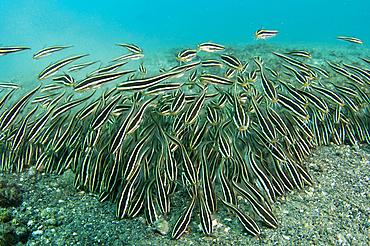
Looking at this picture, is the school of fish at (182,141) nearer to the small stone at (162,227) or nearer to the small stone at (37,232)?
the small stone at (162,227)

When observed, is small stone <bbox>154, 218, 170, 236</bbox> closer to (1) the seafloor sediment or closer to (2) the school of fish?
(1) the seafloor sediment

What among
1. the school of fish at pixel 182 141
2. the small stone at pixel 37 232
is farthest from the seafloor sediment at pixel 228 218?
the school of fish at pixel 182 141

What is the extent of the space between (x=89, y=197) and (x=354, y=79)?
5.71m

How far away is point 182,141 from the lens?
3363 mm

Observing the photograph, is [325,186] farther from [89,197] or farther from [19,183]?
[19,183]

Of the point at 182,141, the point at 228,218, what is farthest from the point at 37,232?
the point at 228,218

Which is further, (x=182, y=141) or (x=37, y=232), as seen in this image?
(x=182, y=141)

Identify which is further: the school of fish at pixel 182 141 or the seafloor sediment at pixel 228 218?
the school of fish at pixel 182 141

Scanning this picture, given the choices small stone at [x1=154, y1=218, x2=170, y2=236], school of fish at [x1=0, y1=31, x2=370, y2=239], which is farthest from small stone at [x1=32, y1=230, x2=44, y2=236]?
small stone at [x1=154, y1=218, x2=170, y2=236]

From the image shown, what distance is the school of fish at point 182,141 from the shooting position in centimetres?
271

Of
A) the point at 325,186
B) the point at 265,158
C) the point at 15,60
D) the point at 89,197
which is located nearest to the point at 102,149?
the point at 89,197

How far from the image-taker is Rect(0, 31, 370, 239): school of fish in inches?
107

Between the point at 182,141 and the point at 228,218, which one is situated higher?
the point at 182,141

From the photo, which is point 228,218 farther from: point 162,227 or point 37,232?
point 37,232
